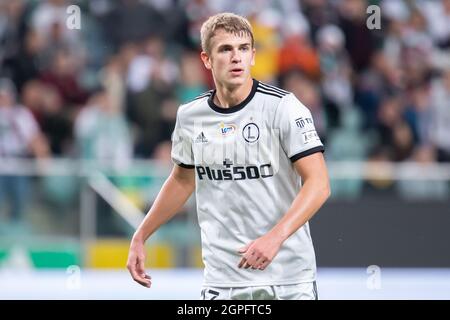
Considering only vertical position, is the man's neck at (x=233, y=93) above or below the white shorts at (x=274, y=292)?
above

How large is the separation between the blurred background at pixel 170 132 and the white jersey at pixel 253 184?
5.25 m

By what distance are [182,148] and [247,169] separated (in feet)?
1.60

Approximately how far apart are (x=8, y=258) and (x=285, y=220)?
7565 mm

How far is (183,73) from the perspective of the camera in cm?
1375

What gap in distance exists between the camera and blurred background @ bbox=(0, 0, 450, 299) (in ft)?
39.7

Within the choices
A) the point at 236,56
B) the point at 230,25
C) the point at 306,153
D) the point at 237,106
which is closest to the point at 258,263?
the point at 306,153

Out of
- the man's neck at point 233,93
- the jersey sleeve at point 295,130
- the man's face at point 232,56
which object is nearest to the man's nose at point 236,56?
the man's face at point 232,56

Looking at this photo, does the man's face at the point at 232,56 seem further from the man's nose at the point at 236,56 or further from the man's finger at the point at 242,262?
the man's finger at the point at 242,262

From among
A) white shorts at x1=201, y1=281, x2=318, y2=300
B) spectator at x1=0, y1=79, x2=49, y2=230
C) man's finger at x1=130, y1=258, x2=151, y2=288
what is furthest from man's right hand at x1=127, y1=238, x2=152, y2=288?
spectator at x1=0, y1=79, x2=49, y2=230

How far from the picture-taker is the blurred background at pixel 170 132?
477 inches

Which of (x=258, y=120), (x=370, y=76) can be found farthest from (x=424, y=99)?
(x=258, y=120)

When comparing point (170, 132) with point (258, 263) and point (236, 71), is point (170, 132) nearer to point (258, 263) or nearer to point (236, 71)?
point (236, 71)

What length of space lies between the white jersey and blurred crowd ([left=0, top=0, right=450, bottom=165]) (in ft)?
22.8
